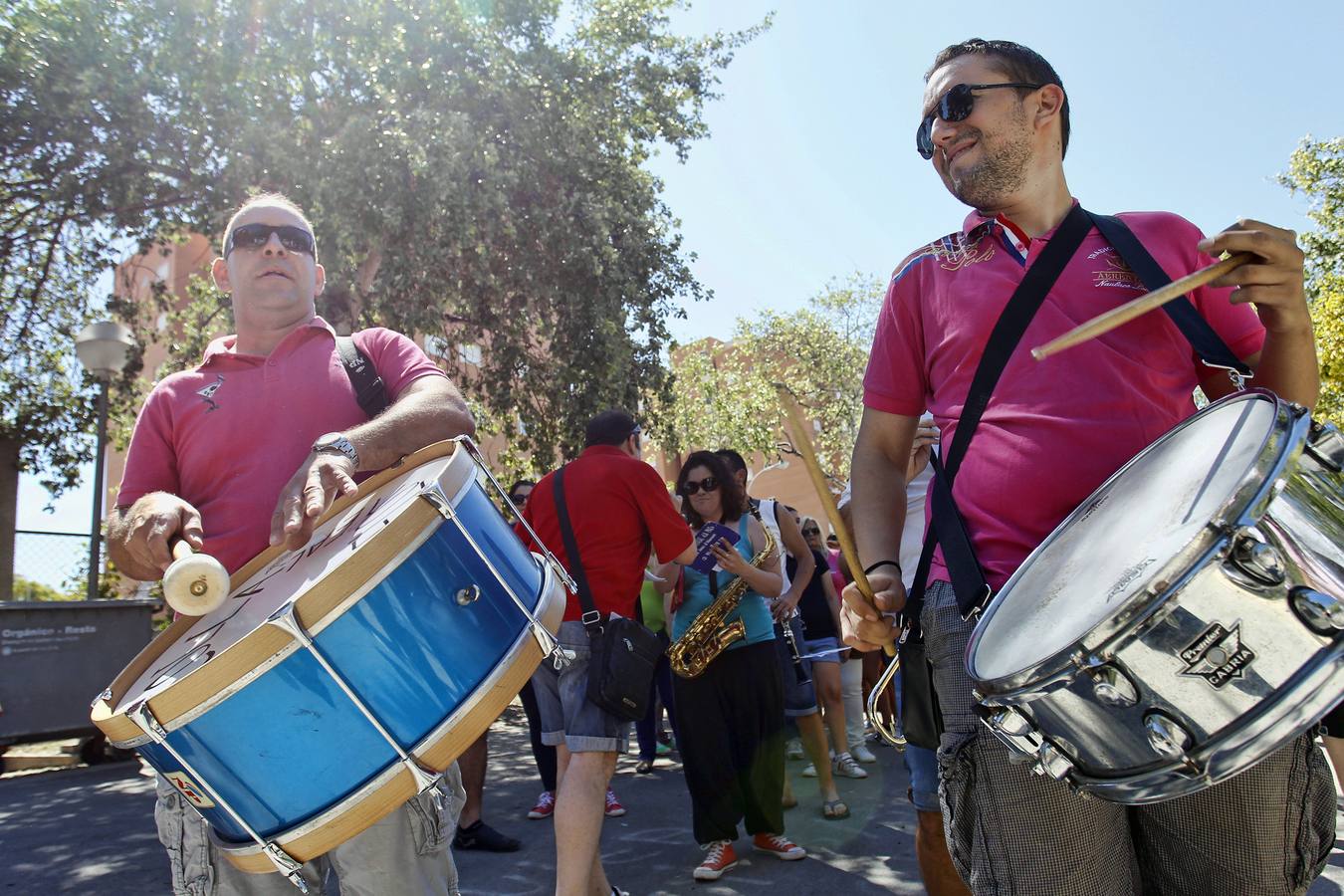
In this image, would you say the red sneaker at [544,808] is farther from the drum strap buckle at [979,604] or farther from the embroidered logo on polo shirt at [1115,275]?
the embroidered logo on polo shirt at [1115,275]

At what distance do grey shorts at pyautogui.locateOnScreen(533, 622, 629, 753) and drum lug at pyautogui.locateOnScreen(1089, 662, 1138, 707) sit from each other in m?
2.74

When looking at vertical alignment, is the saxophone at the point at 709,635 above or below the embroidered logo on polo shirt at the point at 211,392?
below

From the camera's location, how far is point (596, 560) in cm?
451

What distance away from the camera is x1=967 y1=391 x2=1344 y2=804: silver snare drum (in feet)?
4.50

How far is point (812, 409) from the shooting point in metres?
35.1

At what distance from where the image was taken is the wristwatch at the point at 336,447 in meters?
2.25

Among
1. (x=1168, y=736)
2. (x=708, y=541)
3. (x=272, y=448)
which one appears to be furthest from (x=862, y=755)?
(x=1168, y=736)

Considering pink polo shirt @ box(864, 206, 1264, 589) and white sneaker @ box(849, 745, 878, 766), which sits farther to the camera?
white sneaker @ box(849, 745, 878, 766)

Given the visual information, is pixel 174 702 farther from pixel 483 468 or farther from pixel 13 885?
pixel 13 885

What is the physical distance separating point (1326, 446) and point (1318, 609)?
31cm

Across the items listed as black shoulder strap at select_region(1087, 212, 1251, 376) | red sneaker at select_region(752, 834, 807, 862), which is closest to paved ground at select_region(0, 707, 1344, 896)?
red sneaker at select_region(752, 834, 807, 862)

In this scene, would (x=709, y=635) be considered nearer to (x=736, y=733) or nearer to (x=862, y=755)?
(x=736, y=733)

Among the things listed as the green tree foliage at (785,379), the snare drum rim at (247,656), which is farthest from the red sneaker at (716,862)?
the green tree foliage at (785,379)

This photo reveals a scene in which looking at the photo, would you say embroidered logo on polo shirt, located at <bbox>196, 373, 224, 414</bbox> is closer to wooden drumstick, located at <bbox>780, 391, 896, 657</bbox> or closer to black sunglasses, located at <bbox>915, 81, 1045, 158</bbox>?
wooden drumstick, located at <bbox>780, 391, 896, 657</bbox>
